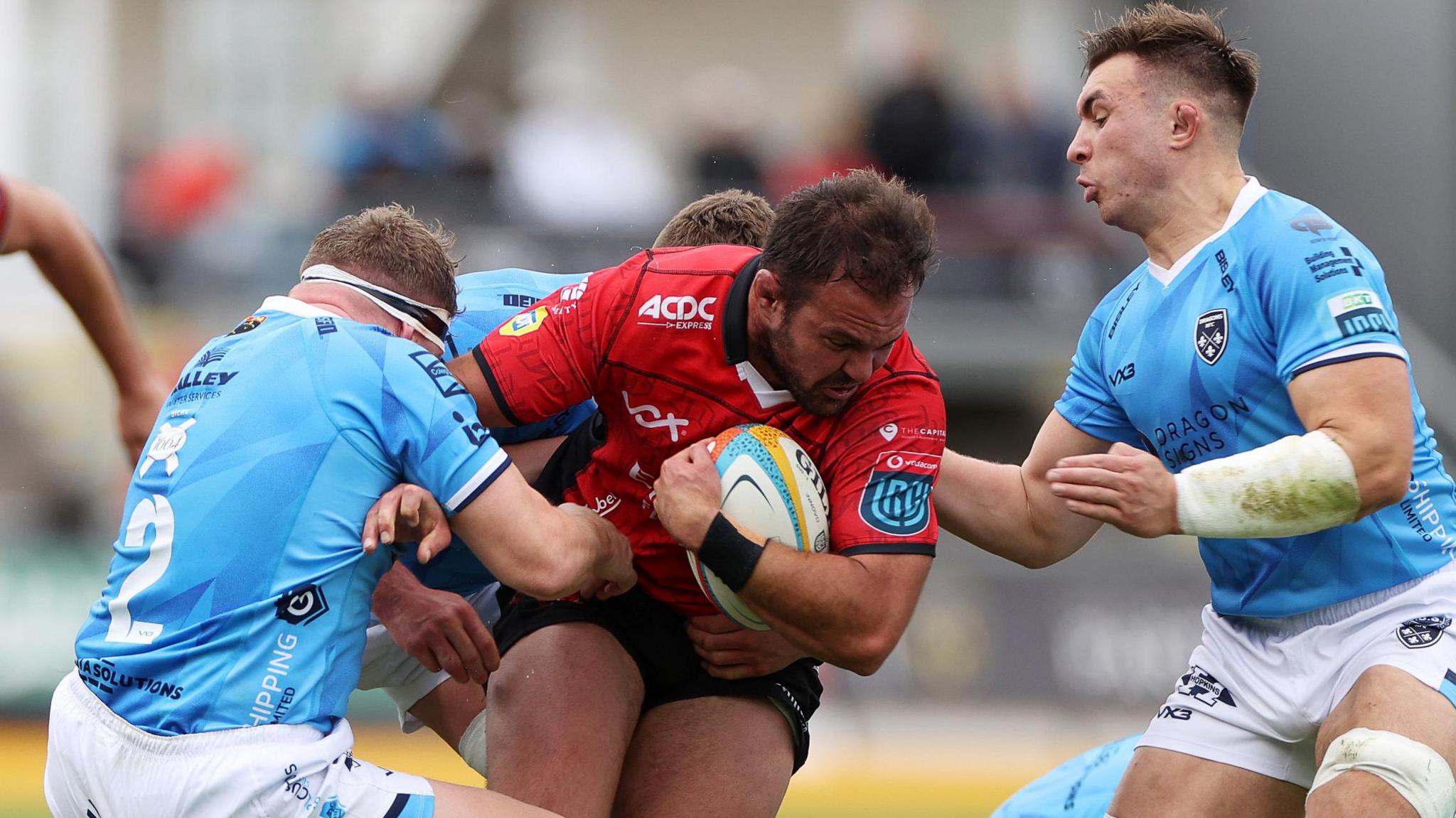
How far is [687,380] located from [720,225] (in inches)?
34.3

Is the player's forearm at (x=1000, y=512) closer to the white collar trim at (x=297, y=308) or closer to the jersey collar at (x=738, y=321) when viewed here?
the jersey collar at (x=738, y=321)

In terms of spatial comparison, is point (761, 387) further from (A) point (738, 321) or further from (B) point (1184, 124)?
(B) point (1184, 124)

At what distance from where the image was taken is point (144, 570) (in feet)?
12.7

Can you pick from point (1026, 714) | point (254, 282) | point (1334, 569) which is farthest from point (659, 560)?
point (254, 282)

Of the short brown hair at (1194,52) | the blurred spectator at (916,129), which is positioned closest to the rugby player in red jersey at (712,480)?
the short brown hair at (1194,52)

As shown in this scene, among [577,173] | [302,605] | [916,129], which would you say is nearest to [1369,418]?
[302,605]

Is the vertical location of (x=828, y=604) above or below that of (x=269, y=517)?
below

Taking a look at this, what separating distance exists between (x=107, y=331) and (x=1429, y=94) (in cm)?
1356

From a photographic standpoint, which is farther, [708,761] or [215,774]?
[708,761]

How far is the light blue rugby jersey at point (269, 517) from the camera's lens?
12.4ft

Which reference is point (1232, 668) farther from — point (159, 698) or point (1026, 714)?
point (1026, 714)

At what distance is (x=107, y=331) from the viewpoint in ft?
19.2

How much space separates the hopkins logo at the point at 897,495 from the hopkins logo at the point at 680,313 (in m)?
0.67

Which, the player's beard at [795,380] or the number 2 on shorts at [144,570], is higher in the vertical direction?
the player's beard at [795,380]
